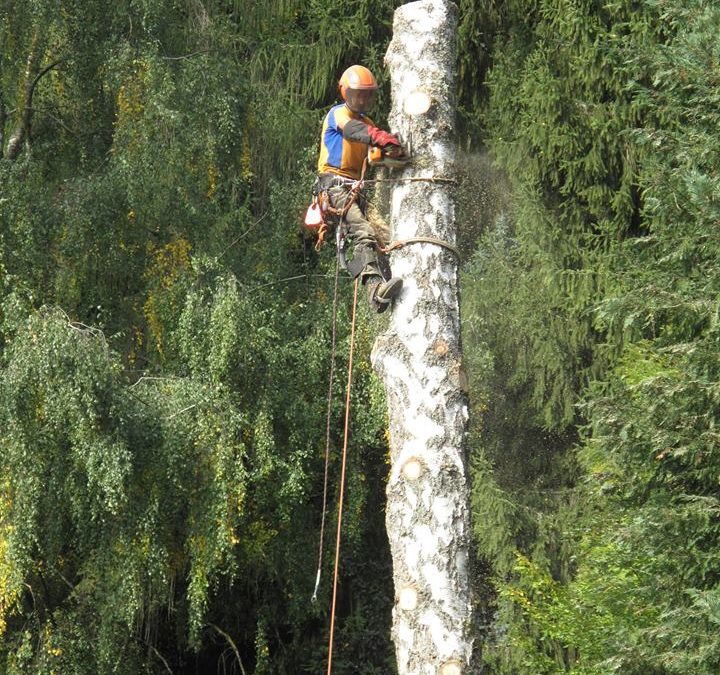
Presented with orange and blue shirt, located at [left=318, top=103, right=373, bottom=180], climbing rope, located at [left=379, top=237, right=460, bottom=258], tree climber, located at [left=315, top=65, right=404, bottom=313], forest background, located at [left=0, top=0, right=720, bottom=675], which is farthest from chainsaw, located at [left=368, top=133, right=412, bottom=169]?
forest background, located at [left=0, top=0, right=720, bottom=675]

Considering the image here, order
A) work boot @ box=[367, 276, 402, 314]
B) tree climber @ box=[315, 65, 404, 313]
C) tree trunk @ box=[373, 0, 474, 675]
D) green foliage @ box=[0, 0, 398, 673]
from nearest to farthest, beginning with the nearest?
tree trunk @ box=[373, 0, 474, 675] < work boot @ box=[367, 276, 402, 314] < tree climber @ box=[315, 65, 404, 313] < green foliage @ box=[0, 0, 398, 673]

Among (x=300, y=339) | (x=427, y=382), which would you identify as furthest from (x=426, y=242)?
(x=300, y=339)

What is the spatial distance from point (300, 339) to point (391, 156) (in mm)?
7489

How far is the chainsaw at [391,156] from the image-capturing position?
22.5 feet

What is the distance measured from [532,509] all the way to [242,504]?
3.14m

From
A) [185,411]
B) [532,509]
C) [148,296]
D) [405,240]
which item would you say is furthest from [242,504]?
[405,240]

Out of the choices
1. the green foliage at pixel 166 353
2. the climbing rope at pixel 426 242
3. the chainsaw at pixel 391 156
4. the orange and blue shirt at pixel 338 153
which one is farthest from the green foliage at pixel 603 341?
the chainsaw at pixel 391 156

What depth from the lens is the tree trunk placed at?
654 centimetres

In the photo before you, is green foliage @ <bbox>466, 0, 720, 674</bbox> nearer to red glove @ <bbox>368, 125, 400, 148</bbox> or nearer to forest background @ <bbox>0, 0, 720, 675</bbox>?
forest background @ <bbox>0, 0, 720, 675</bbox>

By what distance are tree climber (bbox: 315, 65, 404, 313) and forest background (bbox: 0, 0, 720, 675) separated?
364 cm

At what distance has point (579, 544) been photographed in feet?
44.1

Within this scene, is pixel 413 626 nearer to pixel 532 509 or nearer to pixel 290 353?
pixel 290 353

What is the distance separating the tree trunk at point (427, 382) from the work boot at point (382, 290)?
0.04 m

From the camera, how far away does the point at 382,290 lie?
685 cm
